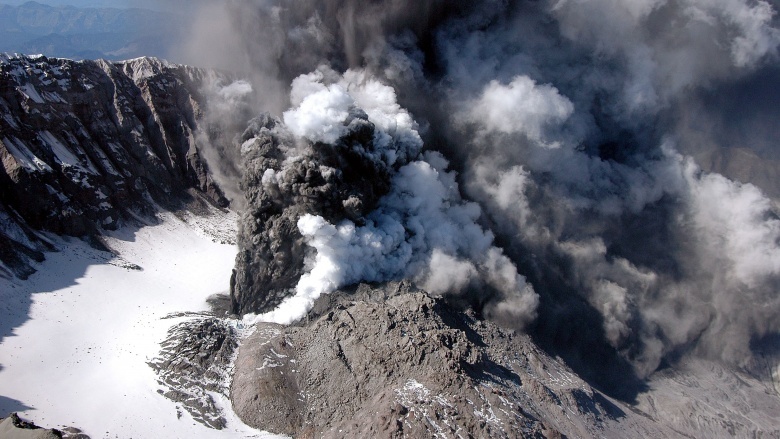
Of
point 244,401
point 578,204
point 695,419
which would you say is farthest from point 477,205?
point 244,401

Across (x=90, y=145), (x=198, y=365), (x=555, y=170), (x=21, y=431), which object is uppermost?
(x=555, y=170)

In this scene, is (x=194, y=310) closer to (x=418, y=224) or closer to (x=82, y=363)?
(x=82, y=363)

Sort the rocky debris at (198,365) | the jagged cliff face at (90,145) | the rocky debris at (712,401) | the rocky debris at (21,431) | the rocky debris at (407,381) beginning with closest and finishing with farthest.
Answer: the rocky debris at (21,431), the rocky debris at (407,381), the rocky debris at (198,365), the rocky debris at (712,401), the jagged cliff face at (90,145)

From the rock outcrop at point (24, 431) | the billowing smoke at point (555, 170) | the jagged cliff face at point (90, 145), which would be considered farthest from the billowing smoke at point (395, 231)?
the jagged cliff face at point (90, 145)

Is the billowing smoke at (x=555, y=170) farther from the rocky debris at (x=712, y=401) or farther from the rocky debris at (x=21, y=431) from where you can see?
the rocky debris at (x=21, y=431)

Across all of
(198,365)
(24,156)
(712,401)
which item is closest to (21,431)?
(198,365)

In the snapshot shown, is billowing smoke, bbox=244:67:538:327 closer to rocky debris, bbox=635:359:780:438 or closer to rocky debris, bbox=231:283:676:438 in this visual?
rocky debris, bbox=231:283:676:438

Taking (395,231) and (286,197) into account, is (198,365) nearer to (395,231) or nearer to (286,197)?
(286,197)
